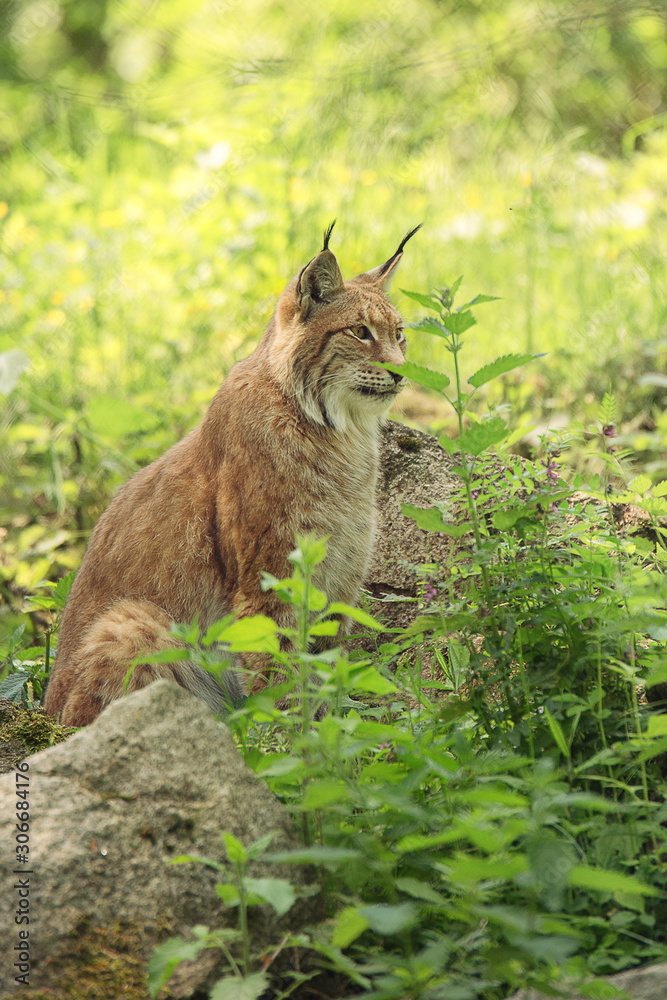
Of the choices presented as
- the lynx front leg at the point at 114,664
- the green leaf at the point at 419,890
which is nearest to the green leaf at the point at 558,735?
the green leaf at the point at 419,890

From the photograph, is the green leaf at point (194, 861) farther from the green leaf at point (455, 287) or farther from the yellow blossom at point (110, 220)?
the yellow blossom at point (110, 220)

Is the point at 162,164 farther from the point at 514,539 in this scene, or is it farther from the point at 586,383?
the point at 514,539

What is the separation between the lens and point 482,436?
178 centimetres

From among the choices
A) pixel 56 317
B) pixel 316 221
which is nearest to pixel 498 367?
pixel 316 221

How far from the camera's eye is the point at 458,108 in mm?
5988

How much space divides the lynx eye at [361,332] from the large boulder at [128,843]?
5.43 feet

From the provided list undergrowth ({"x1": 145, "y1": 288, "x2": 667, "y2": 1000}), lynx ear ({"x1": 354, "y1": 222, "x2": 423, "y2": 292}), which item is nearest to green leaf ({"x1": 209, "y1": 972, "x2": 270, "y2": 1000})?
undergrowth ({"x1": 145, "y1": 288, "x2": 667, "y2": 1000})

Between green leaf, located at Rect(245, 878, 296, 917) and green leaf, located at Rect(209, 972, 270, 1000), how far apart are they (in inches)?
4.8

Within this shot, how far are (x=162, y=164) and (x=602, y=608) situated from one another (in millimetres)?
7093

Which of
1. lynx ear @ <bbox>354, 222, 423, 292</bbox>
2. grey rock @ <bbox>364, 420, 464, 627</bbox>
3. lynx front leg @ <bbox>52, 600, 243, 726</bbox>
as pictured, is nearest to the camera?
lynx front leg @ <bbox>52, 600, 243, 726</bbox>

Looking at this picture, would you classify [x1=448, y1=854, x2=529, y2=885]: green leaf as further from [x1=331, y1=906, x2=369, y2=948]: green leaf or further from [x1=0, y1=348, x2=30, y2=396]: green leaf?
[x1=0, y1=348, x2=30, y2=396]: green leaf

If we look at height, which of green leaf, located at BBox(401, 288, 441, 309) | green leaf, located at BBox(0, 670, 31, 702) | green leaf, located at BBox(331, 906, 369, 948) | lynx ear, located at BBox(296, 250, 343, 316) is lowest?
green leaf, located at BBox(0, 670, 31, 702)

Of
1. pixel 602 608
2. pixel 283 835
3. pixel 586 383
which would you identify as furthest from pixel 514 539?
pixel 586 383

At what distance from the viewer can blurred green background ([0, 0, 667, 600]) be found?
4195 mm
